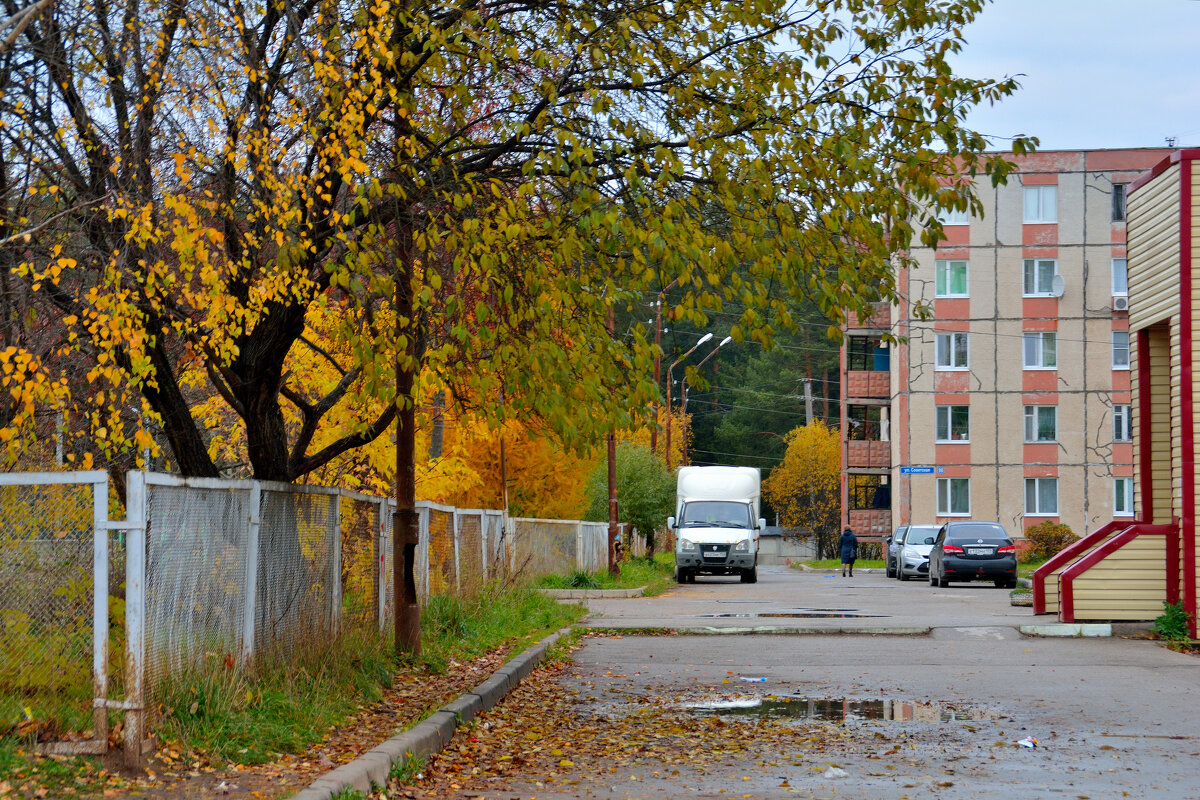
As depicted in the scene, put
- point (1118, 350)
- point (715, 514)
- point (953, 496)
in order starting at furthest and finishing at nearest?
point (953, 496) → point (1118, 350) → point (715, 514)

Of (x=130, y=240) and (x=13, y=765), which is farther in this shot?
(x=130, y=240)

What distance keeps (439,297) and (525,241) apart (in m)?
2.05

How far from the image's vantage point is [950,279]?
5294 cm

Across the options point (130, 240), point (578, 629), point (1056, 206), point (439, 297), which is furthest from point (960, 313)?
point (130, 240)

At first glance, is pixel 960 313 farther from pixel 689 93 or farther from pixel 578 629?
pixel 689 93

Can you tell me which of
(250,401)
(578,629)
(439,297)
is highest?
(439,297)

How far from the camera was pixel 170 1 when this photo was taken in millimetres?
9617

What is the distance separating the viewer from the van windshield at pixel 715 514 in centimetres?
3791

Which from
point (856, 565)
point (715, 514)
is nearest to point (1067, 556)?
point (715, 514)

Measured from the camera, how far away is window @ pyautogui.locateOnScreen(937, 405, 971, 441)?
52.9m

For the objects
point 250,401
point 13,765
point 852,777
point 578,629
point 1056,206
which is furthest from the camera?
point 1056,206

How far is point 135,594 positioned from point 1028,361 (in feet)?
162

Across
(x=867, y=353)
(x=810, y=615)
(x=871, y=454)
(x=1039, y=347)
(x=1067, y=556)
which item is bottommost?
(x=810, y=615)

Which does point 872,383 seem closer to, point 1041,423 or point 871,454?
point 871,454
